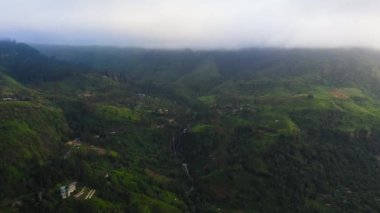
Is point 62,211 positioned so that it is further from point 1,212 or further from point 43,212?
point 1,212

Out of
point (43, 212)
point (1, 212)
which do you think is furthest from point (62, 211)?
point (1, 212)

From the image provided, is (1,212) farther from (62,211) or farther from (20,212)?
(62,211)

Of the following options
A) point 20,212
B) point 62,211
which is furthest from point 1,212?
point 62,211
